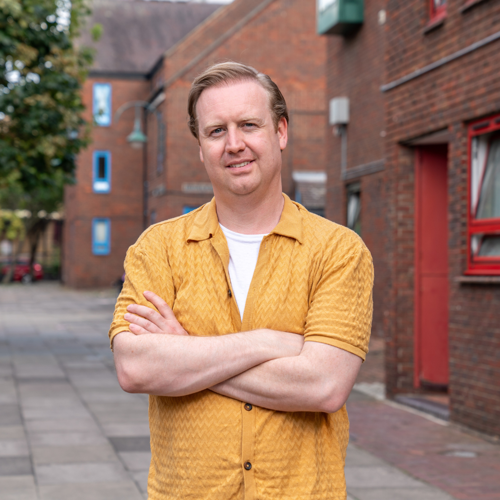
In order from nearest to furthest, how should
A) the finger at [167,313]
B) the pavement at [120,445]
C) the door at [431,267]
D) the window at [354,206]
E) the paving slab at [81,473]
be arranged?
1. the finger at [167,313]
2. the pavement at [120,445]
3. the paving slab at [81,473]
4. the door at [431,267]
5. the window at [354,206]

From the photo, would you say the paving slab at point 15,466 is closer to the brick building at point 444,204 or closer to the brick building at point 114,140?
the brick building at point 444,204

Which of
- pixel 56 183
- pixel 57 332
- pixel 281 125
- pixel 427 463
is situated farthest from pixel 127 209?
pixel 281 125

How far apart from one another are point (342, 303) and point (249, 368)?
1.08 ft

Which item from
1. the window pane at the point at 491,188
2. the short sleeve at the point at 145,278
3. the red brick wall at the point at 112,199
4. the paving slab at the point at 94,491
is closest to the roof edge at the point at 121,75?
the red brick wall at the point at 112,199

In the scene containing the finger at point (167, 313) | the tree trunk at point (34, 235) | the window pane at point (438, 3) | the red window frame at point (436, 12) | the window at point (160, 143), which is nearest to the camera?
the finger at point (167, 313)

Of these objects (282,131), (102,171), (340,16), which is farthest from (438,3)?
(102,171)

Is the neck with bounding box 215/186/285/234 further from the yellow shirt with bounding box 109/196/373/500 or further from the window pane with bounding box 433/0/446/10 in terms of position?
the window pane with bounding box 433/0/446/10

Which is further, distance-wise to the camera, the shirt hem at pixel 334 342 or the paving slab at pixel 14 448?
the paving slab at pixel 14 448

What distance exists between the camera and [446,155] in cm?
962

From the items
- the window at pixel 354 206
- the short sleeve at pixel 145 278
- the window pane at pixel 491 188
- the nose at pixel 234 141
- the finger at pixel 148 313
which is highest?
the window at pixel 354 206

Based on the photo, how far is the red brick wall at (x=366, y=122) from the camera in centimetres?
1703

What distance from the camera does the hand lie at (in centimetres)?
251

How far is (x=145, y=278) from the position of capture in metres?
2.59

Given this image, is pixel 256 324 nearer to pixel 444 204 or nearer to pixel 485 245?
pixel 485 245
